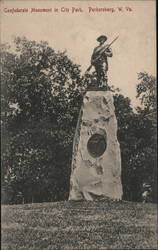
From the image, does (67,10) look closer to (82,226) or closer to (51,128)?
(82,226)

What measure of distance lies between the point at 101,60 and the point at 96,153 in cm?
180

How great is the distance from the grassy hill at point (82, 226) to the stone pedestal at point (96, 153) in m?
0.31

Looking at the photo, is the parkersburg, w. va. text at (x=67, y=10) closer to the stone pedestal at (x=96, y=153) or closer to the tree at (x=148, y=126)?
the tree at (x=148, y=126)

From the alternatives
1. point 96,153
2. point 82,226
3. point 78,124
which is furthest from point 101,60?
point 82,226

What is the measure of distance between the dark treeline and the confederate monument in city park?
0.40 metres

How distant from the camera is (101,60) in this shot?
31.1ft

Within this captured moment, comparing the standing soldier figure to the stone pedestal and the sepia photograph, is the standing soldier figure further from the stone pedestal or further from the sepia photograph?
the stone pedestal

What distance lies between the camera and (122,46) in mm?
8656

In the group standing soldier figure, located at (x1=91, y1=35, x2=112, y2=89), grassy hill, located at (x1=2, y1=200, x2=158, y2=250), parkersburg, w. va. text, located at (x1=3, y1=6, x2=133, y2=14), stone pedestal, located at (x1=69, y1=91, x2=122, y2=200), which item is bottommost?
grassy hill, located at (x1=2, y1=200, x2=158, y2=250)

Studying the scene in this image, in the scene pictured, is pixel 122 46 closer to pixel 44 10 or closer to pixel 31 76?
pixel 44 10

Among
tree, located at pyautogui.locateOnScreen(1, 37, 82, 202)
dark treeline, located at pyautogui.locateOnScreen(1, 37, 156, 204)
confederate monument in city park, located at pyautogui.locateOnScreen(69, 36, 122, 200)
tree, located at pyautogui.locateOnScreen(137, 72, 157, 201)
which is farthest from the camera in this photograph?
tree, located at pyautogui.locateOnScreen(1, 37, 82, 202)

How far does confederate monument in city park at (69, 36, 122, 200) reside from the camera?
32.1 feet

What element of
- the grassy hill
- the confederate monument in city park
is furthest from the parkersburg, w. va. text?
the grassy hill

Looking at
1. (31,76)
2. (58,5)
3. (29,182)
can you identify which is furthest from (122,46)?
(29,182)
